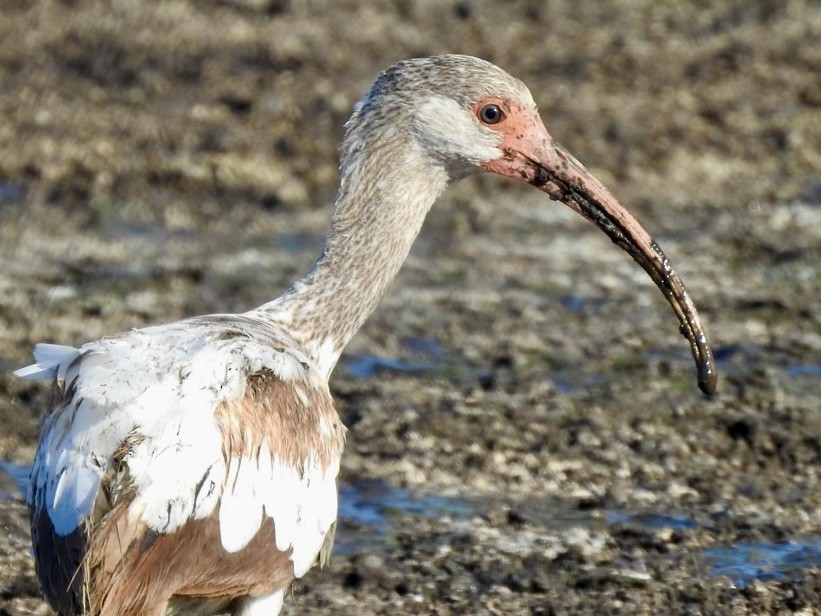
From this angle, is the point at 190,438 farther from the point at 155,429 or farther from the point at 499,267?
the point at 499,267

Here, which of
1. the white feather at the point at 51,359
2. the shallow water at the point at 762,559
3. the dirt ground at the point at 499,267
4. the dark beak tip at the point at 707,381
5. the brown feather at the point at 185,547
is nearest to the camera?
the brown feather at the point at 185,547

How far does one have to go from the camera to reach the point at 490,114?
6566mm

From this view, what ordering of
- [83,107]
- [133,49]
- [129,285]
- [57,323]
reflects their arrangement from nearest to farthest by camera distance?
[57,323]
[129,285]
[83,107]
[133,49]

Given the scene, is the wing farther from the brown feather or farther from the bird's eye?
the bird's eye

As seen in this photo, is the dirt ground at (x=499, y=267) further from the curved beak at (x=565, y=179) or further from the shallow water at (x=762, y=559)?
the curved beak at (x=565, y=179)

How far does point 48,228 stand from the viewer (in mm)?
10961

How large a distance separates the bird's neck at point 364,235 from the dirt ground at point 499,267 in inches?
50.9

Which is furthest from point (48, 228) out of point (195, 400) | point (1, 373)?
point (195, 400)

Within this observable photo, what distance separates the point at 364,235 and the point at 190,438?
1.70 m

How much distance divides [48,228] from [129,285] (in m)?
1.06

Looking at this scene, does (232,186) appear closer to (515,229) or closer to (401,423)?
(515,229)

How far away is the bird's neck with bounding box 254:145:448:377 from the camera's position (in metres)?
6.44

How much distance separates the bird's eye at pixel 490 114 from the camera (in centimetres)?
655

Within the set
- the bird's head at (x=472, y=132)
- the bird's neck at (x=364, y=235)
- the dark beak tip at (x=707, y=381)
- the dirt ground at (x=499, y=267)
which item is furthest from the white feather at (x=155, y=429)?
the dark beak tip at (x=707, y=381)
